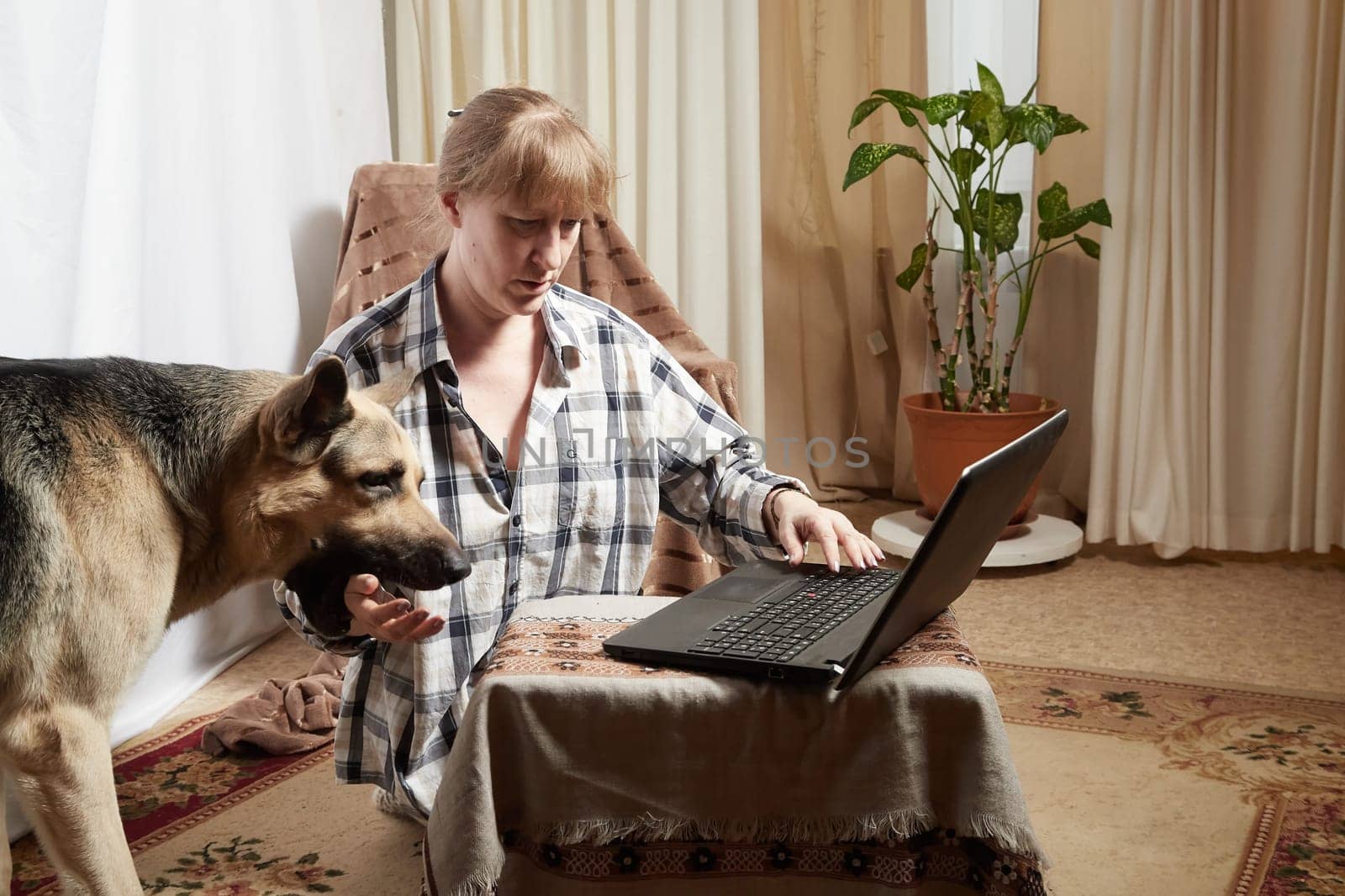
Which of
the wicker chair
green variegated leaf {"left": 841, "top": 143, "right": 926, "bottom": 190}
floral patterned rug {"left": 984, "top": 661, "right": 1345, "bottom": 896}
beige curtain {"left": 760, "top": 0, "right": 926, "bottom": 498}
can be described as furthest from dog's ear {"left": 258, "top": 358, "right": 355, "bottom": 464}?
beige curtain {"left": 760, "top": 0, "right": 926, "bottom": 498}

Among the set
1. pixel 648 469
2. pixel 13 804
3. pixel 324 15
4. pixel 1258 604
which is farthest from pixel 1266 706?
pixel 324 15

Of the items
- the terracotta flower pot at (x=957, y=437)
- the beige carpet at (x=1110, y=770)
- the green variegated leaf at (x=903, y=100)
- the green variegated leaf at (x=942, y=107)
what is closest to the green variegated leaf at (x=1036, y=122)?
the green variegated leaf at (x=942, y=107)

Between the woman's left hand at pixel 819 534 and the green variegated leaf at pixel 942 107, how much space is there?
7.07ft

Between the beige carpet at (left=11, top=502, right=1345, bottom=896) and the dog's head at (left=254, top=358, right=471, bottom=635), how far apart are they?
2.22 ft

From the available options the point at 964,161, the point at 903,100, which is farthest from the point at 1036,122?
the point at 903,100

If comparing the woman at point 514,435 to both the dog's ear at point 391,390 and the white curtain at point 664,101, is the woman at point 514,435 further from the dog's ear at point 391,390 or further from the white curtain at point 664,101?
the white curtain at point 664,101

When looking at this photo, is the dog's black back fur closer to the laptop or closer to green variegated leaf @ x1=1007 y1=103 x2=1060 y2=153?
the laptop

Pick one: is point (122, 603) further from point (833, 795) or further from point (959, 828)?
point (959, 828)

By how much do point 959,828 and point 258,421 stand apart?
0.89 meters

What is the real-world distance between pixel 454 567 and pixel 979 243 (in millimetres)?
2618

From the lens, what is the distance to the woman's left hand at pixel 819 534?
1395 millimetres

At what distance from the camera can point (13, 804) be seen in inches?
78.7

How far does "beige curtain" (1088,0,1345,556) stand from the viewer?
3.22m

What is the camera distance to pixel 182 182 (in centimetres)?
265
